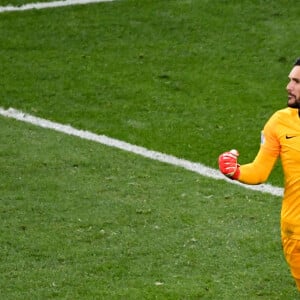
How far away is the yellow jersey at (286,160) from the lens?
320 inches

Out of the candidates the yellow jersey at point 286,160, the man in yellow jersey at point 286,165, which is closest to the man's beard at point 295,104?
the man in yellow jersey at point 286,165

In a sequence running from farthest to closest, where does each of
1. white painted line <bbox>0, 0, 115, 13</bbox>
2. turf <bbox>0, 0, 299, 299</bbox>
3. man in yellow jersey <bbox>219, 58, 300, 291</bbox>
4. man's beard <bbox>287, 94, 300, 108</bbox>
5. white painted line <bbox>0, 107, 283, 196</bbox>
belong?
white painted line <bbox>0, 0, 115, 13</bbox>, white painted line <bbox>0, 107, 283, 196</bbox>, turf <bbox>0, 0, 299, 299</bbox>, man in yellow jersey <bbox>219, 58, 300, 291</bbox>, man's beard <bbox>287, 94, 300, 108</bbox>

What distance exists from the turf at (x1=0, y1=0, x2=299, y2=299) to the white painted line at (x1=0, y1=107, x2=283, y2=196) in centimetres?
14

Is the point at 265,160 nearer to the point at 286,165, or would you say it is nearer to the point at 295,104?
the point at 286,165

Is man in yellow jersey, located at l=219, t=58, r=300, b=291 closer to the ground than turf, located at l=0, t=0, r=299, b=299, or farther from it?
farther from it

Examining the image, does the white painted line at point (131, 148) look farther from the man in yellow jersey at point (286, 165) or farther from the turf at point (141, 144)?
the man in yellow jersey at point (286, 165)

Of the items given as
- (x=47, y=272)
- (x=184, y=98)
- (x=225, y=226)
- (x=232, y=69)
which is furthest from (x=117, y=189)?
(x=232, y=69)

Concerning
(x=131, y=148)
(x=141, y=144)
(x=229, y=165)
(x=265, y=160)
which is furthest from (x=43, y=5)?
(x=229, y=165)

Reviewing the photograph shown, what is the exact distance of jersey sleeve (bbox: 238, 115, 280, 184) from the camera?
815 cm

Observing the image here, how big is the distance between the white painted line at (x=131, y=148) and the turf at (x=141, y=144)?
143 mm

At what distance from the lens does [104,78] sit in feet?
52.2

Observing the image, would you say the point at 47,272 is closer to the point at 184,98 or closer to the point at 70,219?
the point at 70,219

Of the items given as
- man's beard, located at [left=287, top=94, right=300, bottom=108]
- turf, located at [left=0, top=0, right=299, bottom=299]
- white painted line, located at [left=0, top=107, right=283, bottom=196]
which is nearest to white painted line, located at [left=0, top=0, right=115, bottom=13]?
turf, located at [left=0, top=0, right=299, bottom=299]

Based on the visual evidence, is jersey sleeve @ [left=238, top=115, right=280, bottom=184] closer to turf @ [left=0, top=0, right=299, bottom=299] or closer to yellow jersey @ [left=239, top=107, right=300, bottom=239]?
yellow jersey @ [left=239, top=107, right=300, bottom=239]
